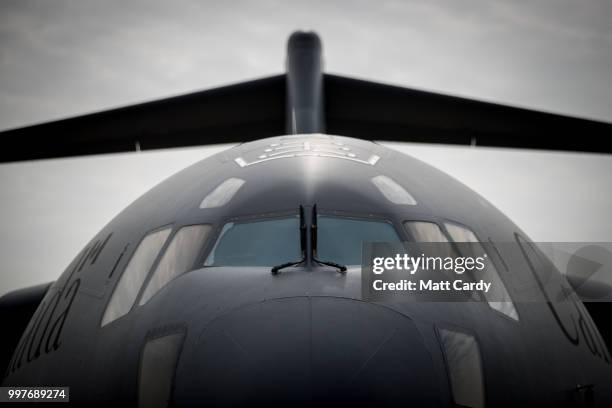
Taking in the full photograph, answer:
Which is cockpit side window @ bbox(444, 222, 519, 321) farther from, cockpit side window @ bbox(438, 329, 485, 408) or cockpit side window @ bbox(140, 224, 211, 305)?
cockpit side window @ bbox(140, 224, 211, 305)

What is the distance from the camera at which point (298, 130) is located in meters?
8.41

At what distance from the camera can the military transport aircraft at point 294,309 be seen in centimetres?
274

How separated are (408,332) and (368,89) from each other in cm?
654

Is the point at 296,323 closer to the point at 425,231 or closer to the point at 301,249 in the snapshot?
the point at 301,249

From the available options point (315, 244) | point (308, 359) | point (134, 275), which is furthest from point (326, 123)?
point (308, 359)

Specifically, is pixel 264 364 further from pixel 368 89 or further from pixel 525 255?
pixel 368 89

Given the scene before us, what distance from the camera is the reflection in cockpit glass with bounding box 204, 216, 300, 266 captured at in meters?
3.68

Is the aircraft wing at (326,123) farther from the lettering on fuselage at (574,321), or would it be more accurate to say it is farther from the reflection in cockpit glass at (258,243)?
the reflection in cockpit glass at (258,243)

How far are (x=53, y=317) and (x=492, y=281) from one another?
2.64 metres

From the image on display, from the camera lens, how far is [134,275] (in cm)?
380

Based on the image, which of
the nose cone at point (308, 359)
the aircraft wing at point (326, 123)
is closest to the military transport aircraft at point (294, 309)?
the nose cone at point (308, 359)

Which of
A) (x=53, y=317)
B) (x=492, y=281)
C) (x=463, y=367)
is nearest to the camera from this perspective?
(x=463, y=367)

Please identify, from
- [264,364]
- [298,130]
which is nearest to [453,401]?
[264,364]

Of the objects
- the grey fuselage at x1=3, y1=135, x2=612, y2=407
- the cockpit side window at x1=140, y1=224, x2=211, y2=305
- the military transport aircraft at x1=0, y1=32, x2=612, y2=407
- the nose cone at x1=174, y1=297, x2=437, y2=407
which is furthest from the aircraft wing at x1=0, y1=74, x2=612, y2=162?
the nose cone at x1=174, y1=297, x2=437, y2=407
